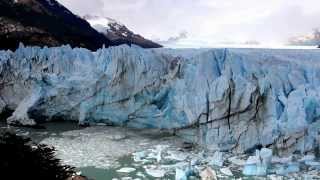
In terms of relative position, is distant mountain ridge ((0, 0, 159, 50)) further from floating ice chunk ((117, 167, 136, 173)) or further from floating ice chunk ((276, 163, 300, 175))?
floating ice chunk ((276, 163, 300, 175))

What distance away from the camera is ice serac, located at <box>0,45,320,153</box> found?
1030cm

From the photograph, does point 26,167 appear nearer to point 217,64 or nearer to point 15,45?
point 217,64

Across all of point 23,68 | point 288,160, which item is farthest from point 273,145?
point 23,68

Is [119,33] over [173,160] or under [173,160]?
over

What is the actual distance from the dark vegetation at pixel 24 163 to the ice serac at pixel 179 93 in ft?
18.3

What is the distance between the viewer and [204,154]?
32.9 feet

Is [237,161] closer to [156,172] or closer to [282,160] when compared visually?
[282,160]

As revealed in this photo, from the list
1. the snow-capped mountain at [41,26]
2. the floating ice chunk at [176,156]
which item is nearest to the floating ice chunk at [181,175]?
the floating ice chunk at [176,156]

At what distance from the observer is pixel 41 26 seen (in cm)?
3803

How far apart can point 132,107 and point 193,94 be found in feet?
6.75

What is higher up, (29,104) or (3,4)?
(3,4)

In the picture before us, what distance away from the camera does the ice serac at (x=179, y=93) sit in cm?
1030

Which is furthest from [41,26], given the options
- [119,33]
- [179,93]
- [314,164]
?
[314,164]

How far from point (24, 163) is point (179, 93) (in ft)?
24.2
